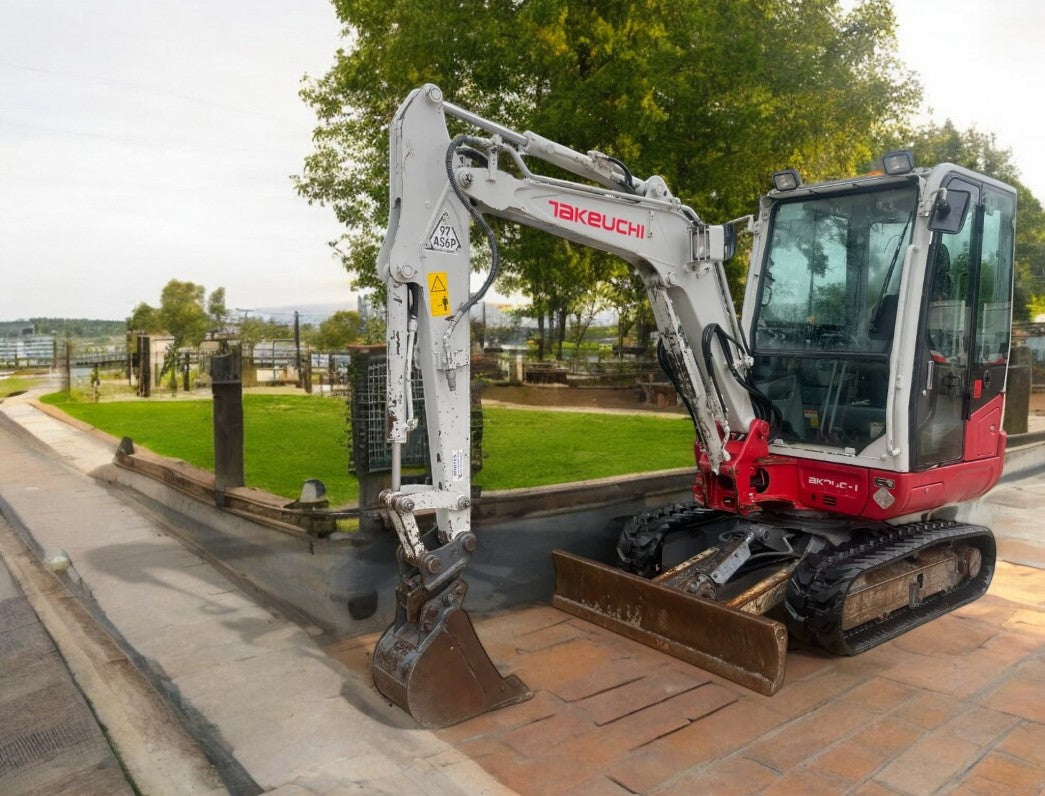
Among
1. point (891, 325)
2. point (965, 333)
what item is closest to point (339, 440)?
point (891, 325)

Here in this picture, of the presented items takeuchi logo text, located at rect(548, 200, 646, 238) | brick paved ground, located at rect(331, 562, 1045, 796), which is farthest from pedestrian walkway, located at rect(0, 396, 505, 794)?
takeuchi logo text, located at rect(548, 200, 646, 238)

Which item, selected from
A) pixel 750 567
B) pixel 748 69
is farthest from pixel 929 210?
pixel 748 69

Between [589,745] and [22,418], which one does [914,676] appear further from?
[22,418]

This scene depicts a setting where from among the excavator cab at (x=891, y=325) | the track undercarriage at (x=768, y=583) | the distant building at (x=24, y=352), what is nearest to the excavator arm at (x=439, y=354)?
the track undercarriage at (x=768, y=583)

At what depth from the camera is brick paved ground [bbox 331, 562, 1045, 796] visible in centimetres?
341

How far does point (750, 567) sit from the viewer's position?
215 inches

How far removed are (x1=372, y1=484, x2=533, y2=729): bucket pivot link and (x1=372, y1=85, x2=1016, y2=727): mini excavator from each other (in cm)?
1

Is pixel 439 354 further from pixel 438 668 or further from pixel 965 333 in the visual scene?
pixel 965 333

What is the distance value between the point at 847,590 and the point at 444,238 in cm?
296

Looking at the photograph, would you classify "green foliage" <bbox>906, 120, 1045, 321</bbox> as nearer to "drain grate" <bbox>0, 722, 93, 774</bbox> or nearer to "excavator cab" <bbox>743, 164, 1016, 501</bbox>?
"excavator cab" <bbox>743, 164, 1016, 501</bbox>

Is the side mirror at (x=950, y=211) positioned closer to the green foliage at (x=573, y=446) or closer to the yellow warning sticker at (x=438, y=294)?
the yellow warning sticker at (x=438, y=294)

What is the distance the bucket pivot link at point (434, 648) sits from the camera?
3879 mm

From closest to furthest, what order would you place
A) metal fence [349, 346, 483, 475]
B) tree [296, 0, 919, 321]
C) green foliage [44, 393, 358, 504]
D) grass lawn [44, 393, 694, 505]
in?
metal fence [349, 346, 483, 475], green foliage [44, 393, 358, 504], grass lawn [44, 393, 694, 505], tree [296, 0, 919, 321]

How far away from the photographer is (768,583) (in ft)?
15.7
